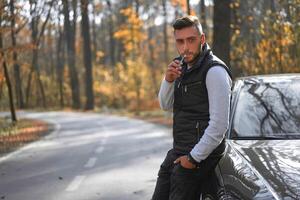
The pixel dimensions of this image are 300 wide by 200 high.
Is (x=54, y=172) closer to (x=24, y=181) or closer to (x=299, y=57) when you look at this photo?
(x=24, y=181)

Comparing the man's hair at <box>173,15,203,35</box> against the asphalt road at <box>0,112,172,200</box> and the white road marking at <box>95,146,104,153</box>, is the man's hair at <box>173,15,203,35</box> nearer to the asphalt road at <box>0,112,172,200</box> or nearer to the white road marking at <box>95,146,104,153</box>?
the asphalt road at <box>0,112,172,200</box>

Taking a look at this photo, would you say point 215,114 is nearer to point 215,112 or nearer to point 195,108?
point 215,112

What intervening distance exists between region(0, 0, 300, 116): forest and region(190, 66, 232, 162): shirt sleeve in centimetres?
1305

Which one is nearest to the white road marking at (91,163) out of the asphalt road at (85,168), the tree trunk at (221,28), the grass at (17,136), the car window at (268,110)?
the asphalt road at (85,168)

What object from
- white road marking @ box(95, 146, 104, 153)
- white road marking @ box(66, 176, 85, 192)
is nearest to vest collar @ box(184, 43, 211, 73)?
white road marking @ box(66, 176, 85, 192)

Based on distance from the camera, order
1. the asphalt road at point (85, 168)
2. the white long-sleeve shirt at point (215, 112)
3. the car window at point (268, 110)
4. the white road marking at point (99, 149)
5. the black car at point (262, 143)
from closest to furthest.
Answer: the black car at point (262, 143) → the white long-sleeve shirt at point (215, 112) → the car window at point (268, 110) → the asphalt road at point (85, 168) → the white road marking at point (99, 149)

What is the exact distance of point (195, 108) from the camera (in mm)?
4258

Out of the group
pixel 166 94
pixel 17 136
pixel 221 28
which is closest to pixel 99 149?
pixel 221 28

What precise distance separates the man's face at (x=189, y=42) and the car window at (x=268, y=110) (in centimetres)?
121

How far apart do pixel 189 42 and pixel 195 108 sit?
494 mm

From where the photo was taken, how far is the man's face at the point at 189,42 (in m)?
4.22

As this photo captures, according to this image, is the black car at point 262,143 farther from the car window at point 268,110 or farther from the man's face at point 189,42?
the man's face at point 189,42

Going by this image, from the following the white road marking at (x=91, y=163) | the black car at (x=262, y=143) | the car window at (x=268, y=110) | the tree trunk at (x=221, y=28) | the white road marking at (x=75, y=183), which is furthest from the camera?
the tree trunk at (x=221, y=28)

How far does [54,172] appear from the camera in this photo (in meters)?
11.0
